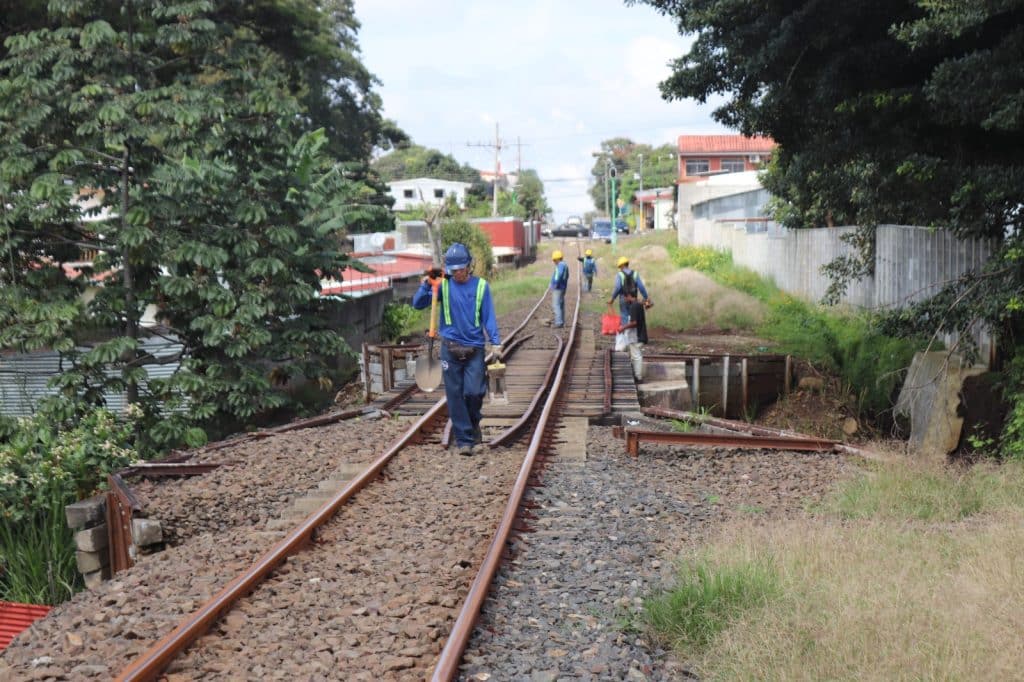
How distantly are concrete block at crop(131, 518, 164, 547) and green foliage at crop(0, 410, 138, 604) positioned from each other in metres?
1.90

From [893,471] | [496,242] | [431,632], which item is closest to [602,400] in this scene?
[893,471]

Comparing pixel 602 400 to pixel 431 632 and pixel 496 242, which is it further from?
pixel 496 242

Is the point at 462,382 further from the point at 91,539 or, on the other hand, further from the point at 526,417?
the point at 91,539

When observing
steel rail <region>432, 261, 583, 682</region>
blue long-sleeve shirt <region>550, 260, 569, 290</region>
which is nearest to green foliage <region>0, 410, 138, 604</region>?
steel rail <region>432, 261, 583, 682</region>

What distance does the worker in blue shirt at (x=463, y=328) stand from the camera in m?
9.57

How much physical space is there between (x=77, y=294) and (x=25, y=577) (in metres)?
6.70

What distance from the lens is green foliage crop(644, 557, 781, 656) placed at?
16.4ft

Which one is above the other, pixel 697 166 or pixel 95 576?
pixel 697 166

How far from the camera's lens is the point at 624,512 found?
7688 mm

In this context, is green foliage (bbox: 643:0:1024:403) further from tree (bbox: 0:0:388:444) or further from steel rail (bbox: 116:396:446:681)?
tree (bbox: 0:0:388:444)

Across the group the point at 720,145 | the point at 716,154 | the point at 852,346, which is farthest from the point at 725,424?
the point at 720,145

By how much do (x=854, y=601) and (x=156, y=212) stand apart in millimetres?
13124

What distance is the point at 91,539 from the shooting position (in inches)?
339

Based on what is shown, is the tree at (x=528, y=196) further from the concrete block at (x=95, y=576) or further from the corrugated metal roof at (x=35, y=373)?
the concrete block at (x=95, y=576)
